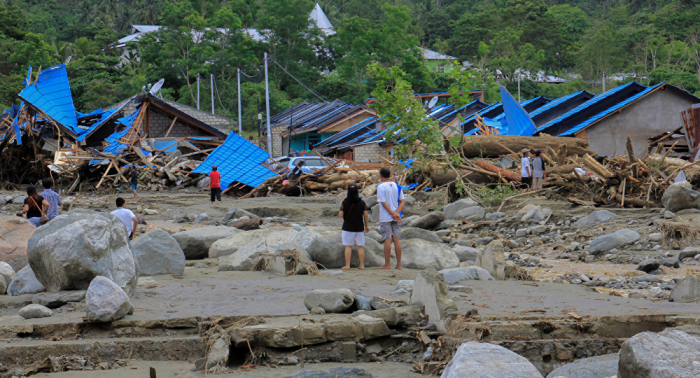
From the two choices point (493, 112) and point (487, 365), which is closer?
point (487, 365)

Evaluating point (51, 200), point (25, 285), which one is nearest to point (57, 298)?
point (25, 285)

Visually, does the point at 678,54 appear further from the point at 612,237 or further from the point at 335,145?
the point at 612,237

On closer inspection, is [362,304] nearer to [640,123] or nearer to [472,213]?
[472,213]

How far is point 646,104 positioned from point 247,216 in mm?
15794

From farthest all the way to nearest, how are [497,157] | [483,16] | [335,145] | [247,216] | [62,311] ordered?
[483,16], [335,145], [497,157], [247,216], [62,311]

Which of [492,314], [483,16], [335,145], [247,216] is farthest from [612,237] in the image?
[483,16]

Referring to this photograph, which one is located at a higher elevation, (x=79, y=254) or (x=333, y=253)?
(x=79, y=254)

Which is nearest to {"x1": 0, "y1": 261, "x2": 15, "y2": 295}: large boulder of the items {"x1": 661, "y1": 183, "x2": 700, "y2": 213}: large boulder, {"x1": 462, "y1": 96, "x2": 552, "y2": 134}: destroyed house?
{"x1": 661, "y1": 183, "x2": 700, "y2": 213}: large boulder

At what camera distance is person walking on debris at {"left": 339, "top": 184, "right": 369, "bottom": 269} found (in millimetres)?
9016

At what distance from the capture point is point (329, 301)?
5.89 metres

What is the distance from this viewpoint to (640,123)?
24.3m

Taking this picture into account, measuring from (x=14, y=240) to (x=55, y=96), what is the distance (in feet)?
77.2

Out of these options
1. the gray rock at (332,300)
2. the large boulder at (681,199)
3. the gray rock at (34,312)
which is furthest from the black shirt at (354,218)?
the large boulder at (681,199)

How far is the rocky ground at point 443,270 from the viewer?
595 cm
